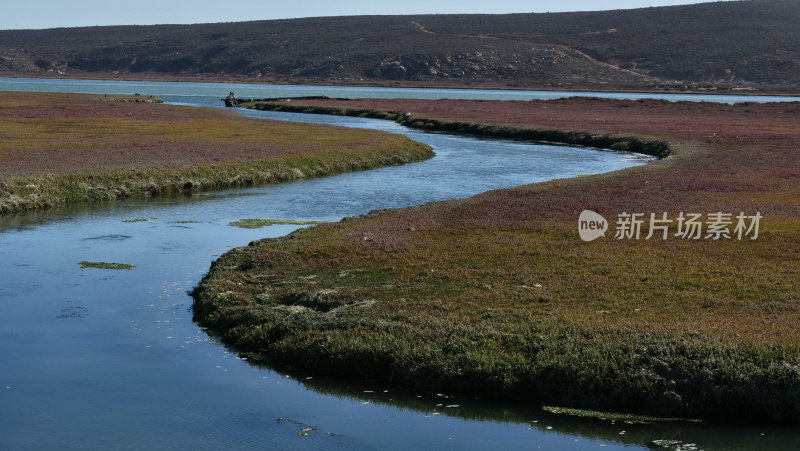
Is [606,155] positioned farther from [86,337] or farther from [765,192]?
[86,337]

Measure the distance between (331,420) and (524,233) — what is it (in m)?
15.4

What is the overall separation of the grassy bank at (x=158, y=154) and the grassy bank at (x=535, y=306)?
16019mm

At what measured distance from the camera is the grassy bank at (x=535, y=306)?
1645 cm

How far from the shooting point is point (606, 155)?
68.2 meters

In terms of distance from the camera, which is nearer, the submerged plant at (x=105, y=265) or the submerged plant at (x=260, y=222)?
the submerged plant at (x=105, y=265)
